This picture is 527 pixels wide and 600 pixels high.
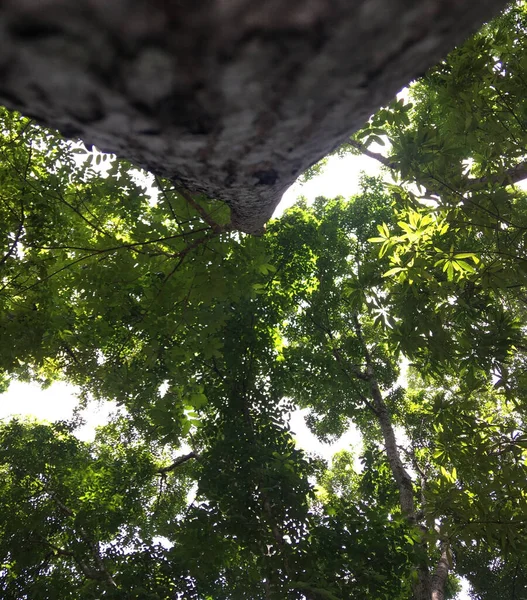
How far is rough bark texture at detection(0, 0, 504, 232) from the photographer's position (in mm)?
466

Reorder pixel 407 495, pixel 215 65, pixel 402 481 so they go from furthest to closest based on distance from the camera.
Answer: pixel 402 481 < pixel 407 495 < pixel 215 65

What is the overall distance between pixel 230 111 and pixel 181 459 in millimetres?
9017

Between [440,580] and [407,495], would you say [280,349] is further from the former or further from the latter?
[440,580]

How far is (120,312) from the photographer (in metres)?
3.89

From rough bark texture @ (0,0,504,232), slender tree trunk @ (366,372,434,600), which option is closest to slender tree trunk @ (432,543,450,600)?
slender tree trunk @ (366,372,434,600)

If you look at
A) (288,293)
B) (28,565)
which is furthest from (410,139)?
(28,565)

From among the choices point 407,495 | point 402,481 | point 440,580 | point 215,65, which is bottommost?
point 440,580

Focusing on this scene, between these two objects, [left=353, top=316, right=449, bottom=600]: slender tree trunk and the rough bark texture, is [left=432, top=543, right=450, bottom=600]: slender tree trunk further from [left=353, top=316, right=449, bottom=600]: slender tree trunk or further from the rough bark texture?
the rough bark texture

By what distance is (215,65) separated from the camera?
0.52 m

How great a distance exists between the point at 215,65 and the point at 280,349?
7.05 meters

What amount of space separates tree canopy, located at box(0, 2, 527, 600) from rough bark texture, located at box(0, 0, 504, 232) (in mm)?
1346

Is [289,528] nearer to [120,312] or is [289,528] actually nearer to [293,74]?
[120,312]

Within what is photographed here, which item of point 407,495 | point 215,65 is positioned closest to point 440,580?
point 407,495

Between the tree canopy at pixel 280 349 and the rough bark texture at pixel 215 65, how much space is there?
135 centimetres
